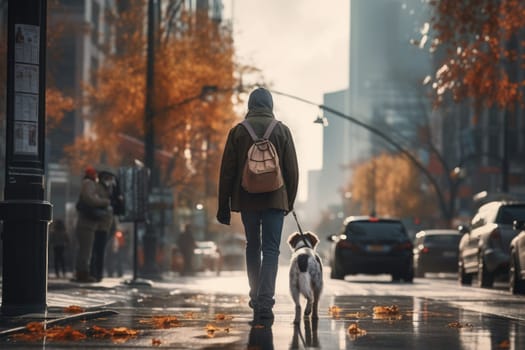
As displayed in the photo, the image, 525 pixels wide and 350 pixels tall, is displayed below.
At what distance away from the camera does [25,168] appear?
11617 millimetres

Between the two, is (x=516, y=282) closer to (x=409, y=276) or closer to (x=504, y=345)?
(x=409, y=276)

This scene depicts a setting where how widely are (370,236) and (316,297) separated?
19.1 m

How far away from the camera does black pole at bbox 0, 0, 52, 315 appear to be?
11.4 m

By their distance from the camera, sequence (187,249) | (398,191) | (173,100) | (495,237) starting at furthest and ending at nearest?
1. (398,191)
2. (173,100)
3. (187,249)
4. (495,237)

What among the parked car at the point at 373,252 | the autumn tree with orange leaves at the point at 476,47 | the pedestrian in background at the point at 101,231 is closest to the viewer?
the pedestrian in background at the point at 101,231

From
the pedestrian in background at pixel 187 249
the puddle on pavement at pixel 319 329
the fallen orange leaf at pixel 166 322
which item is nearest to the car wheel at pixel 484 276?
the puddle on pavement at pixel 319 329

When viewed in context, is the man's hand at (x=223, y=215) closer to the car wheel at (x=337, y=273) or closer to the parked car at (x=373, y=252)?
the parked car at (x=373, y=252)

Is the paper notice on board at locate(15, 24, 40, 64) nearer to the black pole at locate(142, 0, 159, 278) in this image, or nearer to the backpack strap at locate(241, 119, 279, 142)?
the backpack strap at locate(241, 119, 279, 142)

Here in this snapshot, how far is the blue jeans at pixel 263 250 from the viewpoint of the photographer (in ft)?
37.6

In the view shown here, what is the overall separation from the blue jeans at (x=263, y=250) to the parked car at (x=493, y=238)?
1314 centimetres

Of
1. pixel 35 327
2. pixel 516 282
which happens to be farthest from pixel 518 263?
pixel 35 327

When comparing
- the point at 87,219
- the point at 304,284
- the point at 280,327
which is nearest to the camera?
the point at 280,327

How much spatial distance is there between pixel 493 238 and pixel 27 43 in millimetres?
14394

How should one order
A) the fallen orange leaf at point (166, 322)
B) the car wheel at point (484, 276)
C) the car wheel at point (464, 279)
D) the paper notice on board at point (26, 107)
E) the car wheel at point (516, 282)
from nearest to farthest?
the fallen orange leaf at point (166, 322)
the paper notice on board at point (26, 107)
the car wheel at point (516, 282)
the car wheel at point (484, 276)
the car wheel at point (464, 279)
